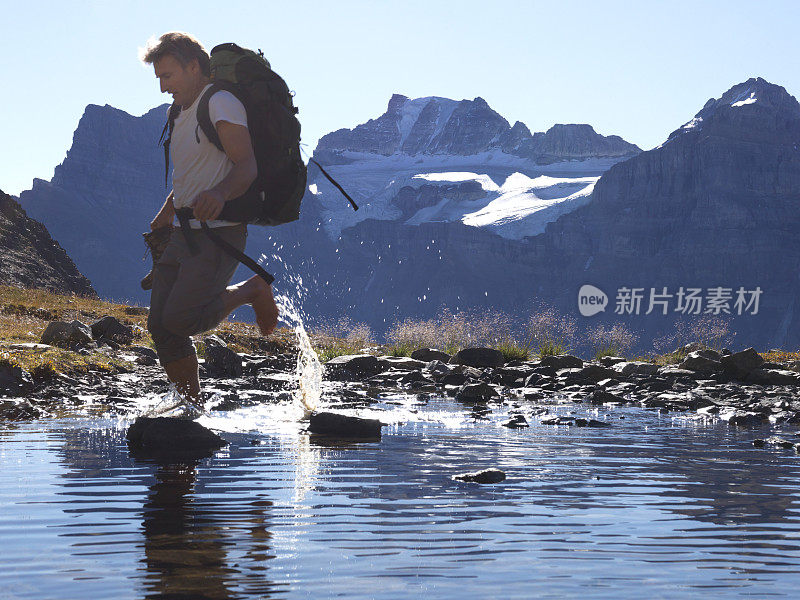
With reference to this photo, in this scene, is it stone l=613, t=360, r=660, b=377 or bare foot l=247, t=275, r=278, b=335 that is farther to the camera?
stone l=613, t=360, r=660, b=377

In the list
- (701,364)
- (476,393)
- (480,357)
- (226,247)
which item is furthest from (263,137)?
(480,357)

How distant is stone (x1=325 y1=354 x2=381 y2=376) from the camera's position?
1872 centimetres

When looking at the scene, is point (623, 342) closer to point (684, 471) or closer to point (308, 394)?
point (308, 394)

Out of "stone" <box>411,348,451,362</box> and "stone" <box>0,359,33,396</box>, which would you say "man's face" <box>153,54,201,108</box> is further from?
"stone" <box>411,348,451,362</box>

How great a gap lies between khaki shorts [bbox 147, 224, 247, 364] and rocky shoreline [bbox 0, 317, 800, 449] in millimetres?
2518

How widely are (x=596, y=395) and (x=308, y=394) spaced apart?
499cm

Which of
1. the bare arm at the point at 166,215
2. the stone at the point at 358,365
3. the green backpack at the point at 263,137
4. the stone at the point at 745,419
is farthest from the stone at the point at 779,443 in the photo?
the stone at the point at 358,365

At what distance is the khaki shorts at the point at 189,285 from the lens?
669cm

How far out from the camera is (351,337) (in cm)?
2530

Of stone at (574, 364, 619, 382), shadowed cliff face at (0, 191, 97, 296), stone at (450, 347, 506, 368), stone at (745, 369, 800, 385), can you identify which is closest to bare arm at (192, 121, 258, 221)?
stone at (574, 364, 619, 382)

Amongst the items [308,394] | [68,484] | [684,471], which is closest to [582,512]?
[684,471]

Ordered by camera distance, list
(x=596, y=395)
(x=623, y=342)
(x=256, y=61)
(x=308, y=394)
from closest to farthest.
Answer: (x=256, y=61), (x=308, y=394), (x=596, y=395), (x=623, y=342)

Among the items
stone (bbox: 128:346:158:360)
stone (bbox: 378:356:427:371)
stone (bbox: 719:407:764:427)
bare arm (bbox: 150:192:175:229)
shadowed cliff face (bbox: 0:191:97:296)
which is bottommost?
stone (bbox: 719:407:764:427)

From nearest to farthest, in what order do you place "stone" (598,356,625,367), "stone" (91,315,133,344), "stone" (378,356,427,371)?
"stone" (91,315,133,344) → "stone" (378,356,427,371) → "stone" (598,356,625,367)
